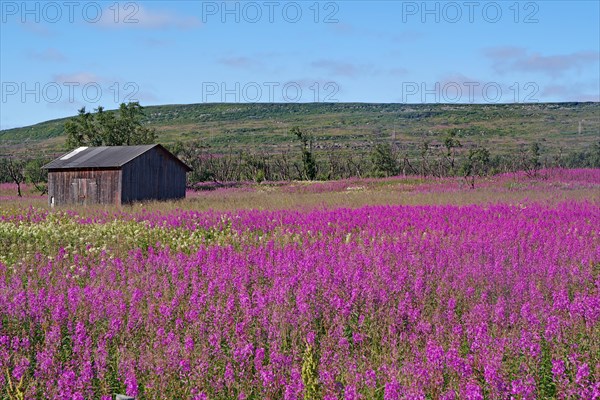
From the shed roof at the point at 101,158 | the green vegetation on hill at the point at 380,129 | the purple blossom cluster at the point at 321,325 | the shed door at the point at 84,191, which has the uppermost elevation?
the green vegetation on hill at the point at 380,129

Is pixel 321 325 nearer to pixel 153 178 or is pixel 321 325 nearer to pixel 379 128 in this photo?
pixel 153 178

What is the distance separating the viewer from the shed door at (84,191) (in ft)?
108

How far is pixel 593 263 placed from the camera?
842 cm

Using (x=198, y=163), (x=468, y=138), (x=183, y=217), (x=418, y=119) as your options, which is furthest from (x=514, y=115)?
(x=183, y=217)

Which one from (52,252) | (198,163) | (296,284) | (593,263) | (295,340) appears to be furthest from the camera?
(198,163)

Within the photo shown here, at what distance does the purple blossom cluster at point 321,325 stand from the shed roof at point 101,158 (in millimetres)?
23115

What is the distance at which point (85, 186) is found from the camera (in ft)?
110

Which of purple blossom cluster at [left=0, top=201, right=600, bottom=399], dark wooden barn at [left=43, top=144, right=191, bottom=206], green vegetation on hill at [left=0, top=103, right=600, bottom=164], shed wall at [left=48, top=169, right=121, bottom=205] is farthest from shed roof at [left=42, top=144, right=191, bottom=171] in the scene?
green vegetation on hill at [left=0, top=103, right=600, bottom=164]

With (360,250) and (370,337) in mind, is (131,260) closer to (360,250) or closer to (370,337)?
(360,250)

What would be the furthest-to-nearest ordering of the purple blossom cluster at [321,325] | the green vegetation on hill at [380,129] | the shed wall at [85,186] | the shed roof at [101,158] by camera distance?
the green vegetation on hill at [380,129] < the shed roof at [101,158] < the shed wall at [85,186] < the purple blossom cluster at [321,325]

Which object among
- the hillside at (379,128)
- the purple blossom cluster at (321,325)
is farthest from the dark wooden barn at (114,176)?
the hillside at (379,128)

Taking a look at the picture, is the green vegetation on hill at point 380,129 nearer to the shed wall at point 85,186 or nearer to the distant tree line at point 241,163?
the distant tree line at point 241,163

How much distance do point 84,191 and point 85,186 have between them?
0.87 feet

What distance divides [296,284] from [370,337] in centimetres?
152
